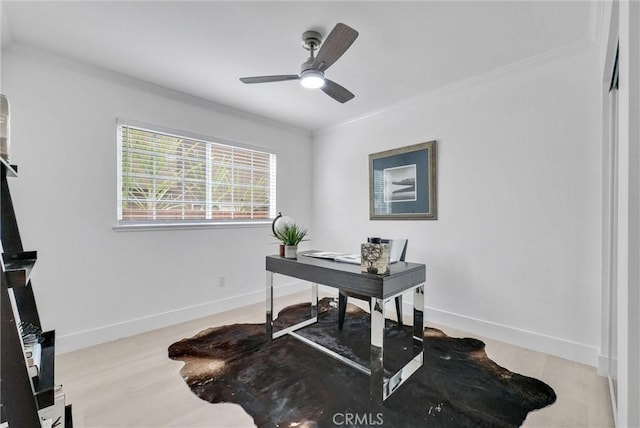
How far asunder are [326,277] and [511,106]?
2.23 m

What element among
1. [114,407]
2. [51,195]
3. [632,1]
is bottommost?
[114,407]

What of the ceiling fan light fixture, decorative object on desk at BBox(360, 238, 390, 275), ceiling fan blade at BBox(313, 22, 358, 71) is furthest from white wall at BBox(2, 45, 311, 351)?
decorative object on desk at BBox(360, 238, 390, 275)

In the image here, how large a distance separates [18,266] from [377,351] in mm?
1731

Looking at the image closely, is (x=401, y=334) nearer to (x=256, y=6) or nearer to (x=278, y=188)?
(x=278, y=188)

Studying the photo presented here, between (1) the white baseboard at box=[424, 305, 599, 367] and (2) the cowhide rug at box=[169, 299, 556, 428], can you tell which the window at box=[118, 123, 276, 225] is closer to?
(2) the cowhide rug at box=[169, 299, 556, 428]

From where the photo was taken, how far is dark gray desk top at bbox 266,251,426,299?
1.79 m

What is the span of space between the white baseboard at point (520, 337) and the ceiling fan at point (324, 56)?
7.75ft

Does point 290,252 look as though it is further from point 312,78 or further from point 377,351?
point 312,78

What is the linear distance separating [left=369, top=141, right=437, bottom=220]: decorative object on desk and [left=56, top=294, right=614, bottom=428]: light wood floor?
4.57ft

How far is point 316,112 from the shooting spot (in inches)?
148

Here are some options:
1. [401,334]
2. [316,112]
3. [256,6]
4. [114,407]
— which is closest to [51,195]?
[114,407]

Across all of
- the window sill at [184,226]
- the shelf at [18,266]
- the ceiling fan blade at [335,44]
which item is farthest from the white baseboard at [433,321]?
the ceiling fan blade at [335,44]

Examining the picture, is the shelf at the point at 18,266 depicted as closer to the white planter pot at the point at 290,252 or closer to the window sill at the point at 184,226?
the white planter pot at the point at 290,252

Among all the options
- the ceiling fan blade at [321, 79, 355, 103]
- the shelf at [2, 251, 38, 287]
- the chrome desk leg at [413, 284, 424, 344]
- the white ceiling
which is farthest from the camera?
the ceiling fan blade at [321, 79, 355, 103]
